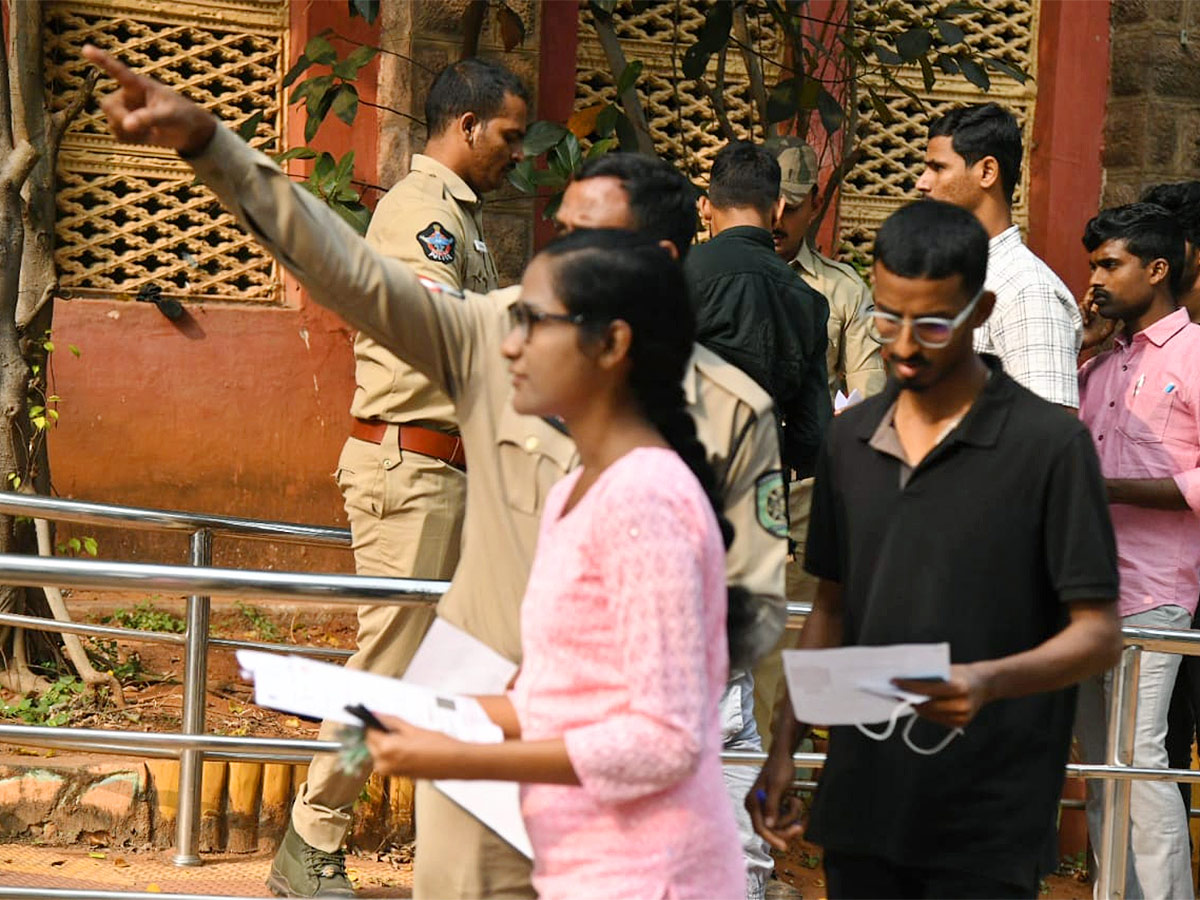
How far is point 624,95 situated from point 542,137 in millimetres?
623

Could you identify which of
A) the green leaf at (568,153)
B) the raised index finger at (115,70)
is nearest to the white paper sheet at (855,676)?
the raised index finger at (115,70)

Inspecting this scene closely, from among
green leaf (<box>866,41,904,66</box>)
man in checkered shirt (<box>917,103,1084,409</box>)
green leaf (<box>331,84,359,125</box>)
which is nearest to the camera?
man in checkered shirt (<box>917,103,1084,409</box>)

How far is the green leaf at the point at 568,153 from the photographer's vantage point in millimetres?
5504

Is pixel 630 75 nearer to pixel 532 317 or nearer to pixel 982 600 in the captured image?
pixel 982 600

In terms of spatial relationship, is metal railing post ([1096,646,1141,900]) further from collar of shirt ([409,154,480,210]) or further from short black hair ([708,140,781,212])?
collar of shirt ([409,154,480,210])

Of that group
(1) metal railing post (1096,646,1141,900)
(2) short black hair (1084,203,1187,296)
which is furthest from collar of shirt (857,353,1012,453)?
(2) short black hair (1084,203,1187,296)

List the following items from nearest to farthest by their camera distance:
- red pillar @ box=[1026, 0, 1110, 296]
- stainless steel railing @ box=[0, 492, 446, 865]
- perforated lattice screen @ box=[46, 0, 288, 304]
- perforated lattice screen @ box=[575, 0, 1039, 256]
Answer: stainless steel railing @ box=[0, 492, 446, 865] < perforated lattice screen @ box=[46, 0, 288, 304] < perforated lattice screen @ box=[575, 0, 1039, 256] < red pillar @ box=[1026, 0, 1110, 296]

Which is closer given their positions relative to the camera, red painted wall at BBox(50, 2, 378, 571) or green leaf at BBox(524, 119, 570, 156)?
green leaf at BBox(524, 119, 570, 156)

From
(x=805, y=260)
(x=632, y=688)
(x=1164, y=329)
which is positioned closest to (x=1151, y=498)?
(x=1164, y=329)

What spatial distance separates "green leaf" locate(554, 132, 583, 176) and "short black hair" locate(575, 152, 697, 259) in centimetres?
266

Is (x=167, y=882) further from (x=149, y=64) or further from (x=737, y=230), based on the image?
(x=149, y=64)

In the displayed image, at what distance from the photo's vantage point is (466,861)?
2.35 m

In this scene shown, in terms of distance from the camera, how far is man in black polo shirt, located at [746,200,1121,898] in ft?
7.94

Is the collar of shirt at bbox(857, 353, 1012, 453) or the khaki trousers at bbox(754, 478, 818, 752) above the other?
the collar of shirt at bbox(857, 353, 1012, 453)
